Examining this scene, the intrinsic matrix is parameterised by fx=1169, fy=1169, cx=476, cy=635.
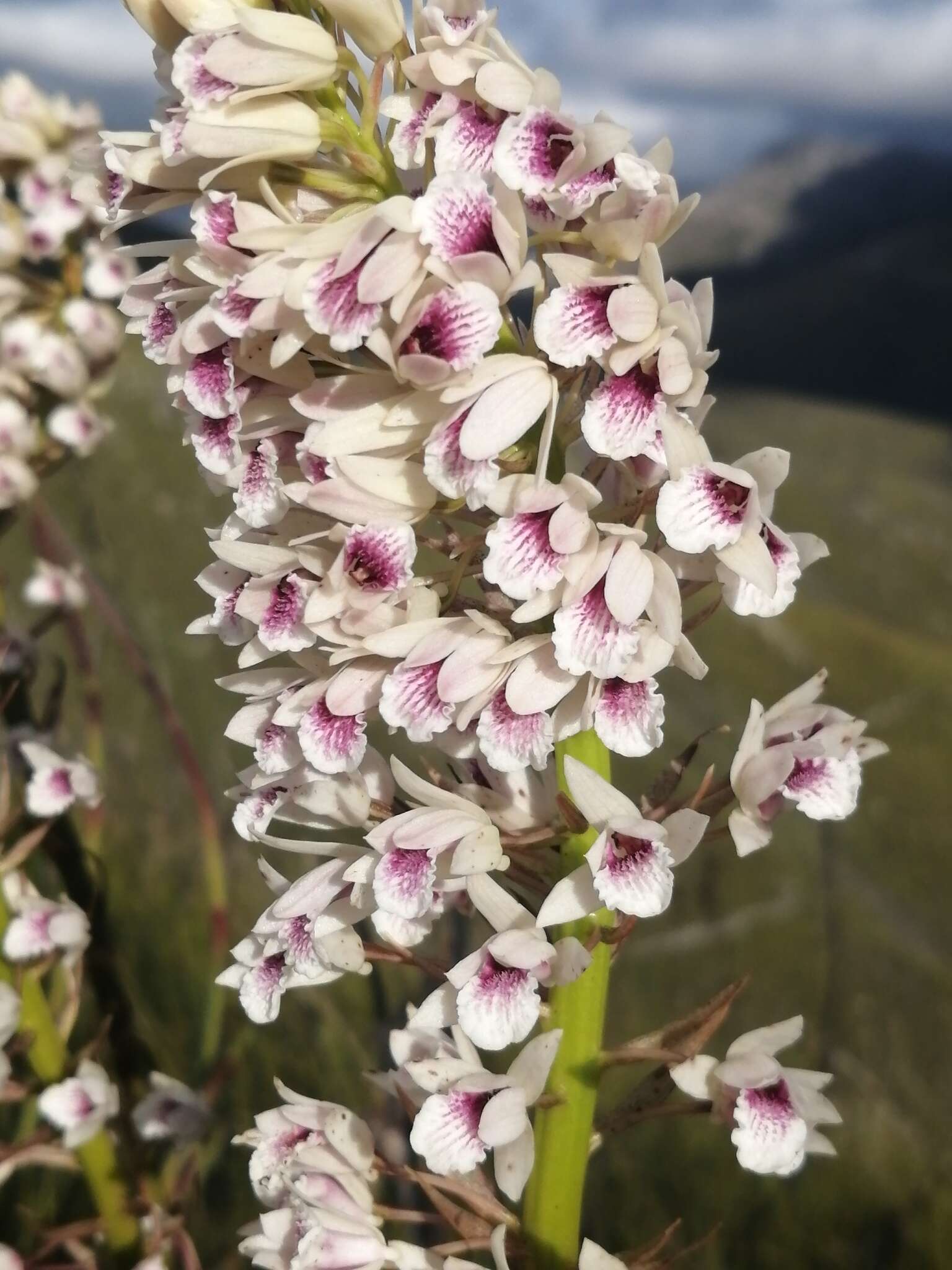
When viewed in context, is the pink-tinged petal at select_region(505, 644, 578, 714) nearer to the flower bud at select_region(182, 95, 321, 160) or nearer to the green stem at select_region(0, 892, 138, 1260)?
the flower bud at select_region(182, 95, 321, 160)

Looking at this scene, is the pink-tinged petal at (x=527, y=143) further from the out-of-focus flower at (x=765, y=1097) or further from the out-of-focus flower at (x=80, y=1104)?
the out-of-focus flower at (x=80, y=1104)

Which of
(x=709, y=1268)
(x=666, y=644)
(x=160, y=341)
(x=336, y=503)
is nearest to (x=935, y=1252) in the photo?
(x=709, y=1268)

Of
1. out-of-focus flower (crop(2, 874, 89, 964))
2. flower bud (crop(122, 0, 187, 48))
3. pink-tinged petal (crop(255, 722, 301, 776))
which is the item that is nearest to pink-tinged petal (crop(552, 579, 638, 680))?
pink-tinged petal (crop(255, 722, 301, 776))

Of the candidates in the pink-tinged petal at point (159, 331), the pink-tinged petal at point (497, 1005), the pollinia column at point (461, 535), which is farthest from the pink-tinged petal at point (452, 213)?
the pink-tinged petal at point (497, 1005)

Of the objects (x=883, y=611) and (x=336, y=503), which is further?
(x=883, y=611)

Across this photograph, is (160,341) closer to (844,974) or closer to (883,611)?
(844,974)

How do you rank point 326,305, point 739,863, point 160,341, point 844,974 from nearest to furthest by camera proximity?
point 326,305, point 160,341, point 844,974, point 739,863

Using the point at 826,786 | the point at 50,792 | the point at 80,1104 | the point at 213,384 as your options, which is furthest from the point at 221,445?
the point at 80,1104

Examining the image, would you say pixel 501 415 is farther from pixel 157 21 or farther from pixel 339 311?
pixel 157 21
